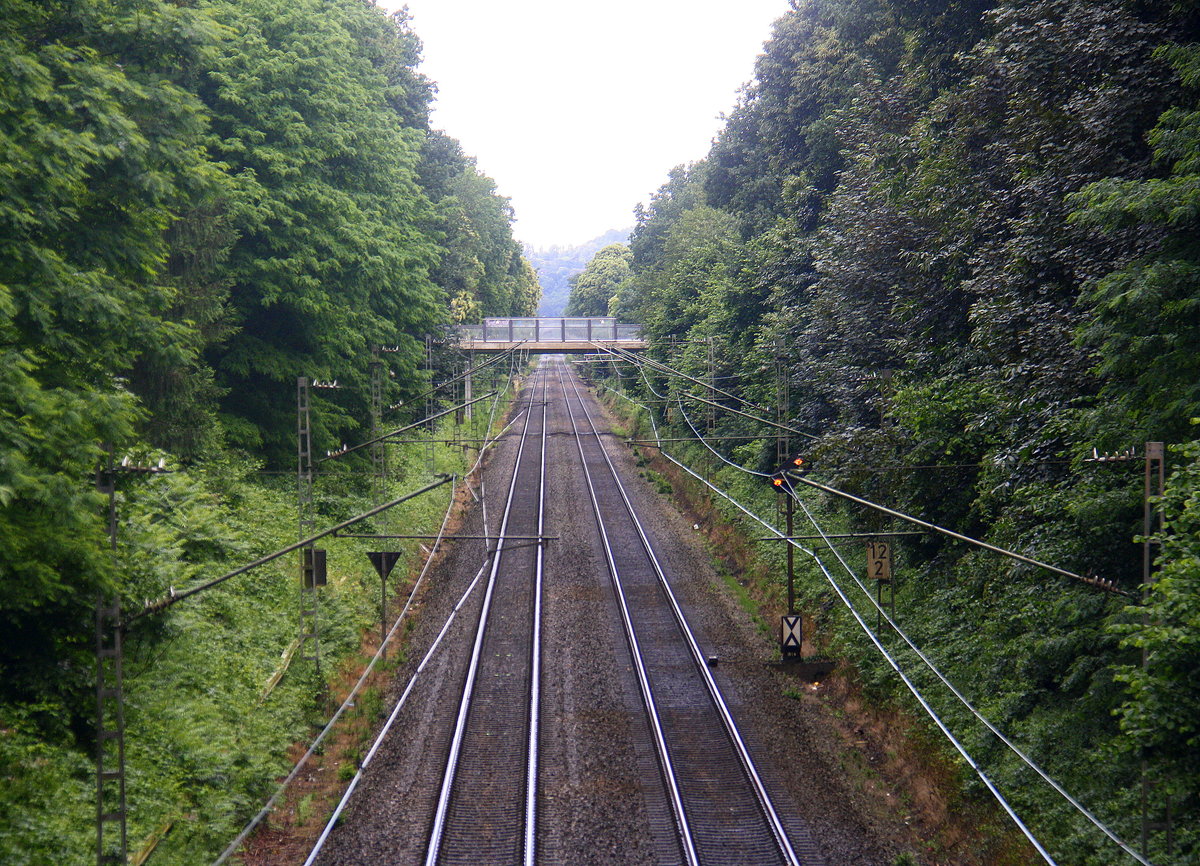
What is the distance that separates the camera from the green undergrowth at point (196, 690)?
880 centimetres

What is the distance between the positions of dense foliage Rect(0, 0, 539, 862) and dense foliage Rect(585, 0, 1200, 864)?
31.4ft

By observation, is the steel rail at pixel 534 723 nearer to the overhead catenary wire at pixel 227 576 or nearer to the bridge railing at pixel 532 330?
the overhead catenary wire at pixel 227 576

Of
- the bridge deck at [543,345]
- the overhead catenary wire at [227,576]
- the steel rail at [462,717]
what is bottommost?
the steel rail at [462,717]

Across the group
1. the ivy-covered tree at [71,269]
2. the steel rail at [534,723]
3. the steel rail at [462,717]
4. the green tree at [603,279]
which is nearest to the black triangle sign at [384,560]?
the steel rail at [462,717]

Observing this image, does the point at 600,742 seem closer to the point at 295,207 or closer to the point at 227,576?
the point at 227,576

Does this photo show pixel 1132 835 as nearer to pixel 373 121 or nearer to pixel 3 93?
pixel 3 93

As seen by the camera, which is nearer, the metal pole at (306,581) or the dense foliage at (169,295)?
the dense foliage at (169,295)

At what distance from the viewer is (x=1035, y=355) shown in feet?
41.8

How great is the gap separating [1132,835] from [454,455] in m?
30.4

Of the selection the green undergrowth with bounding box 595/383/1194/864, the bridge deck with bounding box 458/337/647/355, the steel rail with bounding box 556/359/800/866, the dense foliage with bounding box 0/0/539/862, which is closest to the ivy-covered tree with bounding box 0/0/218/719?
the dense foliage with bounding box 0/0/539/862

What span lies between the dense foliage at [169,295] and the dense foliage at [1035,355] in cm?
959

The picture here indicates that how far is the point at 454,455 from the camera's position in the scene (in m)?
37.0

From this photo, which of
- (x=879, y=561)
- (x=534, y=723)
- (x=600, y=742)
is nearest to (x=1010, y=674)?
(x=879, y=561)

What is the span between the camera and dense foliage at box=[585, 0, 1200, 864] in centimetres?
930
